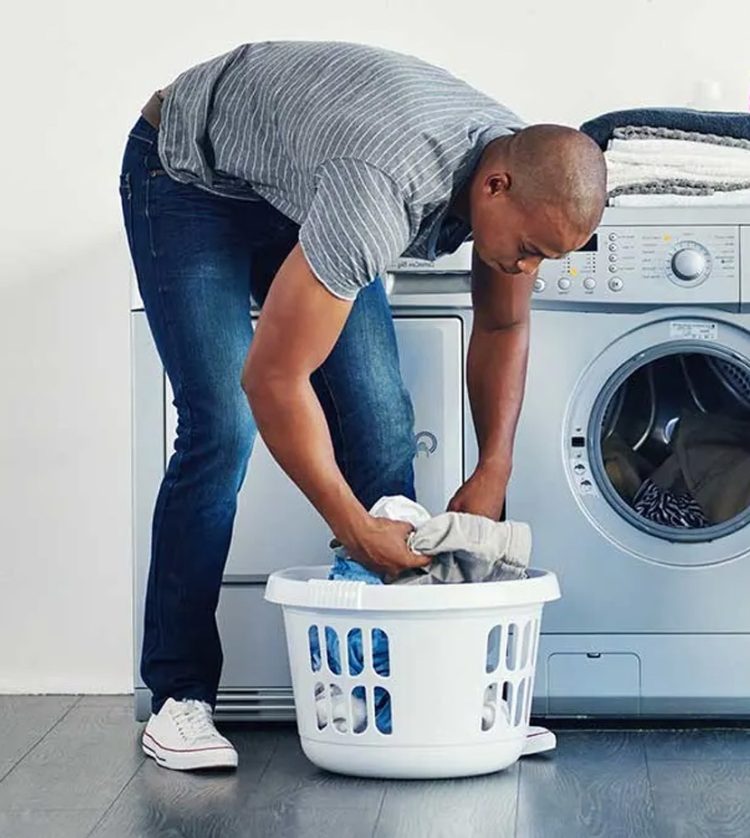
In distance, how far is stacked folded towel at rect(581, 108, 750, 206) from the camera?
2211 millimetres

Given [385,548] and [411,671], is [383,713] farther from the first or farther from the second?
[385,548]

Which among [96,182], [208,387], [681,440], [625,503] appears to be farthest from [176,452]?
[96,182]

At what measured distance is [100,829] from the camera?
166cm

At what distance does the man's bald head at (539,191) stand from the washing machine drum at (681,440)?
25.3 inches

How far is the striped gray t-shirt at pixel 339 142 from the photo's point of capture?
1.56 metres

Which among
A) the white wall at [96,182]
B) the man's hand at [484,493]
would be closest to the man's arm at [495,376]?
the man's hand at [484,493]

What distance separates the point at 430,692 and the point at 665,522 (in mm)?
594

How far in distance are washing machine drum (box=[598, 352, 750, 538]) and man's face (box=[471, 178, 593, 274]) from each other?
0.62 meters

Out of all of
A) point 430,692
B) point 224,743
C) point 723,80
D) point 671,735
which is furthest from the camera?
point 723,80

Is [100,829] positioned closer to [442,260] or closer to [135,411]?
[135,411]

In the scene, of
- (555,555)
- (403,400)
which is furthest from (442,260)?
(555,555)

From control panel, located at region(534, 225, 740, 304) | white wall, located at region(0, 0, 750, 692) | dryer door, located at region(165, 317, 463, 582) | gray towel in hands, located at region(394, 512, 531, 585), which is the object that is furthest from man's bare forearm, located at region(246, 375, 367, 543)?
white wall, located at region(0, 0, 750, 692)

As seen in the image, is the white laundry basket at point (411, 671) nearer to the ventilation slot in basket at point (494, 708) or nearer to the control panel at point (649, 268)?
the ventilation slot in basket at point (494, 708)

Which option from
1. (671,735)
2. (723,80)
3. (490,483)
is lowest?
(671,735)
